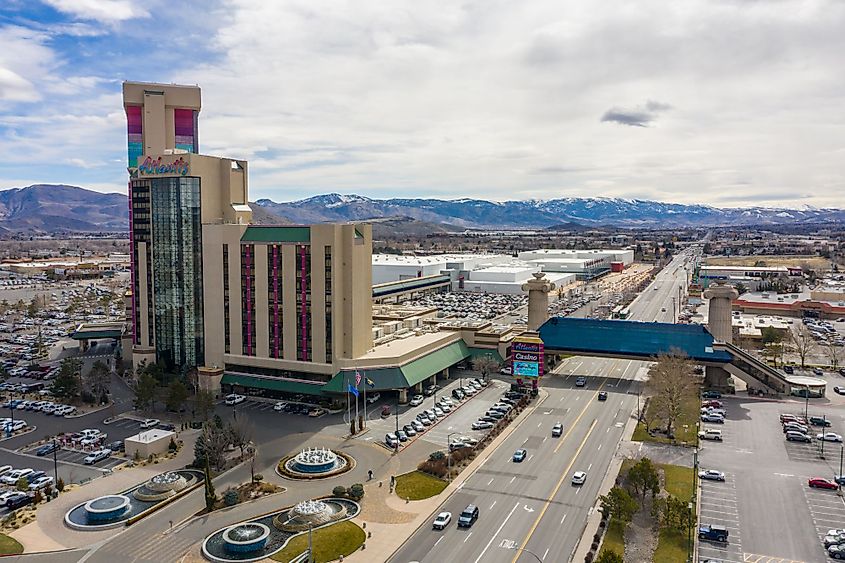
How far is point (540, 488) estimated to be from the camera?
46438 mm

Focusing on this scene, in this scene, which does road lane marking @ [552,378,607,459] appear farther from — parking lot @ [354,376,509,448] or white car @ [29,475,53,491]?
white car @ [29,475,53,491]

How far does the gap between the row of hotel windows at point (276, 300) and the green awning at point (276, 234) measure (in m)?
0.85

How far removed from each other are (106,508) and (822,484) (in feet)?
164

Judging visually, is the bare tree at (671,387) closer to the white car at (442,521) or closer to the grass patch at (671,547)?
the grass patch at (671,547)

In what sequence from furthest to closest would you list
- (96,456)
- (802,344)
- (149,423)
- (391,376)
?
(802,344)
(391,376)
(149,423)
(96,456)

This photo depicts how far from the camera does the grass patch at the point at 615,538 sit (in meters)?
37.6

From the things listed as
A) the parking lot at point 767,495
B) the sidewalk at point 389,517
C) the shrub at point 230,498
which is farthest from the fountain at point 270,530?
the parking lot at point 767,495

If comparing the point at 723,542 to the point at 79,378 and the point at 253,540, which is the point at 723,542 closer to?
the point at 253,540

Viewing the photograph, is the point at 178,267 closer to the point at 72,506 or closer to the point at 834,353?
the point at 72,506

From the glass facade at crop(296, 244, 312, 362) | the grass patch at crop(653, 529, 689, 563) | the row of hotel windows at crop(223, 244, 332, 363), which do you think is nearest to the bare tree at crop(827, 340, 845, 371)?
the grass patch at crop(653, 529, 689, 563)

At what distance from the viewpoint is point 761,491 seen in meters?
46.4

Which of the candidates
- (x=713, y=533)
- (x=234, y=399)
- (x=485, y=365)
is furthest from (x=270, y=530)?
(x=485, y=365)

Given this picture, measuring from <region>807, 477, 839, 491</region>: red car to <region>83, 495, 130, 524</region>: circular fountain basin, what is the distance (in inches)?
1911

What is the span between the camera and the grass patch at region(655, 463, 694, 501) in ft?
149
